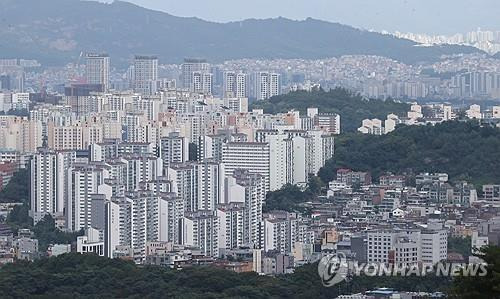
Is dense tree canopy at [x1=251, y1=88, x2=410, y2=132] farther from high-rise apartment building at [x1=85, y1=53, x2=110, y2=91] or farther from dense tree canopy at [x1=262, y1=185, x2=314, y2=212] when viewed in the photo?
high-rise apartment building at [x1=85, y1=53, x2=110, y2=91]

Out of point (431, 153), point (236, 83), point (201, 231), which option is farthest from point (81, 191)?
point (236, 83)

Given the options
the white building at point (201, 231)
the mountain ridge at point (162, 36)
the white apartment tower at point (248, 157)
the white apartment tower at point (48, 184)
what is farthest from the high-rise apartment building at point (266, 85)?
the white building at point (201, 231)

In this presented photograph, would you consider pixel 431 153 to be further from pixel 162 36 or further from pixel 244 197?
pixel 162 36

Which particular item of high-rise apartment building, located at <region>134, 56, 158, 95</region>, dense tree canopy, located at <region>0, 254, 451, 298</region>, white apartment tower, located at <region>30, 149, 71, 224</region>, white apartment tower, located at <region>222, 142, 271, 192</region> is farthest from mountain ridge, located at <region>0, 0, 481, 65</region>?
dense tree canopy, located at <region>0, 254, 451, 298</region>

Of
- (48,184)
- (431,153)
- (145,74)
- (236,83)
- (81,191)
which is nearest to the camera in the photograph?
(81,191)

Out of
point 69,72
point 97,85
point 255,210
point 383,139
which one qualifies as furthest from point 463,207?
point 69,72

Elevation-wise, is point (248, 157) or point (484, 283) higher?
point (248, 157)

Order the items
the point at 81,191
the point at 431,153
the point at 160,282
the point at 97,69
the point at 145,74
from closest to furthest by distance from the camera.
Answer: the point at 160,282 → the point at 81,191 → the point at 431,153 → the point at 97,69 → the point at 145,74

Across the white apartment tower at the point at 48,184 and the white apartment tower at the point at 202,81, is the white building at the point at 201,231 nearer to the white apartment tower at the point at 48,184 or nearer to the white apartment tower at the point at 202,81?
the white apartment tower at the point at 48,184
